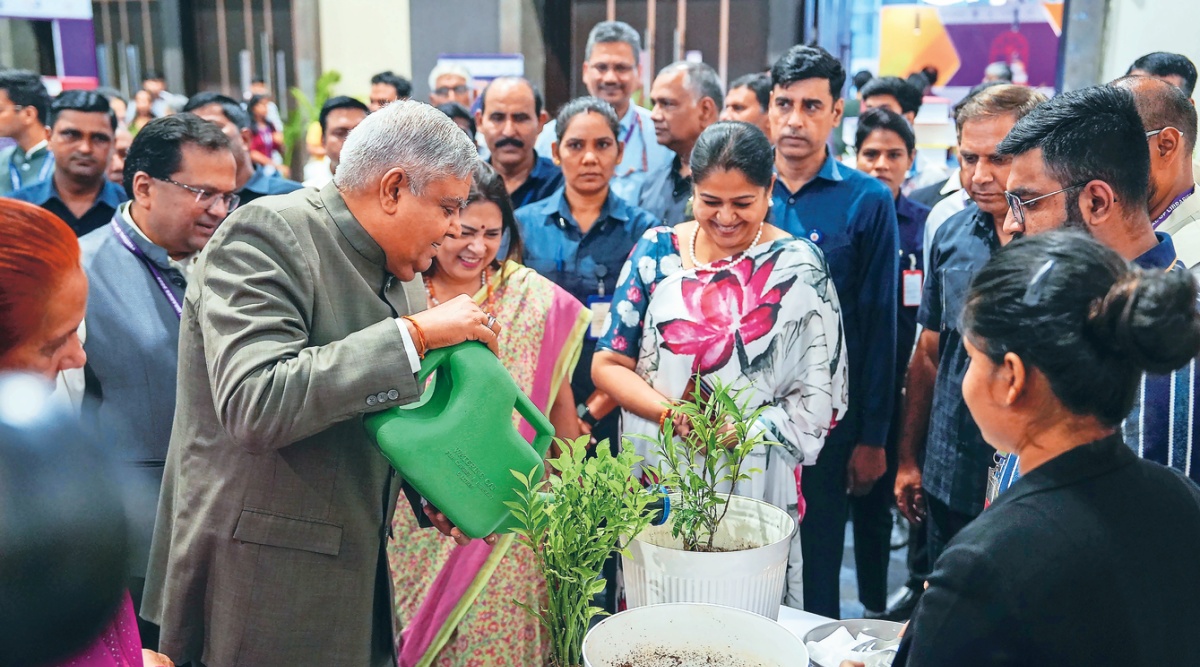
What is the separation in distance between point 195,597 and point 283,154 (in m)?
7.71

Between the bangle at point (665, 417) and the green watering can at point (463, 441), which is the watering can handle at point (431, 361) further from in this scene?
the bangle at point (665, 417)

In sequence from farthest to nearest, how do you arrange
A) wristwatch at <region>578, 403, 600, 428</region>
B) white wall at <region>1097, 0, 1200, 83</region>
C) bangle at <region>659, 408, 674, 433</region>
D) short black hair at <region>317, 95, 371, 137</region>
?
white wall at <region>1097, 0, 1200, 83</region> → short black hair at <region>317, 95, 371, 137</region> → wristwatch at <region>578, 403, 600, 428</region> → bangle at <region>659, 408, 674, 433</region>

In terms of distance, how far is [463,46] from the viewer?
25.7 feet

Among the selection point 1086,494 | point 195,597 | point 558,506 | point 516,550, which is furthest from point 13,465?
point 516,550

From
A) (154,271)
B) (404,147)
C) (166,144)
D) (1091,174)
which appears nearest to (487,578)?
(154,271)

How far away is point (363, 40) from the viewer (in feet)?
27.7

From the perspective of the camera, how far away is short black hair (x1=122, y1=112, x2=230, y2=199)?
7.14 feet

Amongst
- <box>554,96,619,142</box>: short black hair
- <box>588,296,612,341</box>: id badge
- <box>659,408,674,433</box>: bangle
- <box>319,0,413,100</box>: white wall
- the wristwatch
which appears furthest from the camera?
<box>319,0,413,100</box>: white wall

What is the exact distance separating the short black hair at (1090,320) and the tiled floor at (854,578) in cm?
215

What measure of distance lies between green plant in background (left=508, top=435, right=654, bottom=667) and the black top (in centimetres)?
40

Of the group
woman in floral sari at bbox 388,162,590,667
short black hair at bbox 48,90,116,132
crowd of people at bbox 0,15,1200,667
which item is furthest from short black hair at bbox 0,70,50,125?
woman in floral sari at bbox 388,162,590,667

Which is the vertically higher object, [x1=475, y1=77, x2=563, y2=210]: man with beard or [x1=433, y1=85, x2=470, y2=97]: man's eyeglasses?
[x1=433, y1=85, x2=470, y2=97]: man's eyeglasses

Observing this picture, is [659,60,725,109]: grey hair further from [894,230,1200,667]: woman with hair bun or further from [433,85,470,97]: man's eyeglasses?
[894,230,1200,667]: woman with hair bun

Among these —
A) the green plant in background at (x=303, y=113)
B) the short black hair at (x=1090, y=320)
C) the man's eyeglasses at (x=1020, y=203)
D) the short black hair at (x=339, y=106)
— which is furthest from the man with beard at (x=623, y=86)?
the green plant in background at (x=303, y=113)
